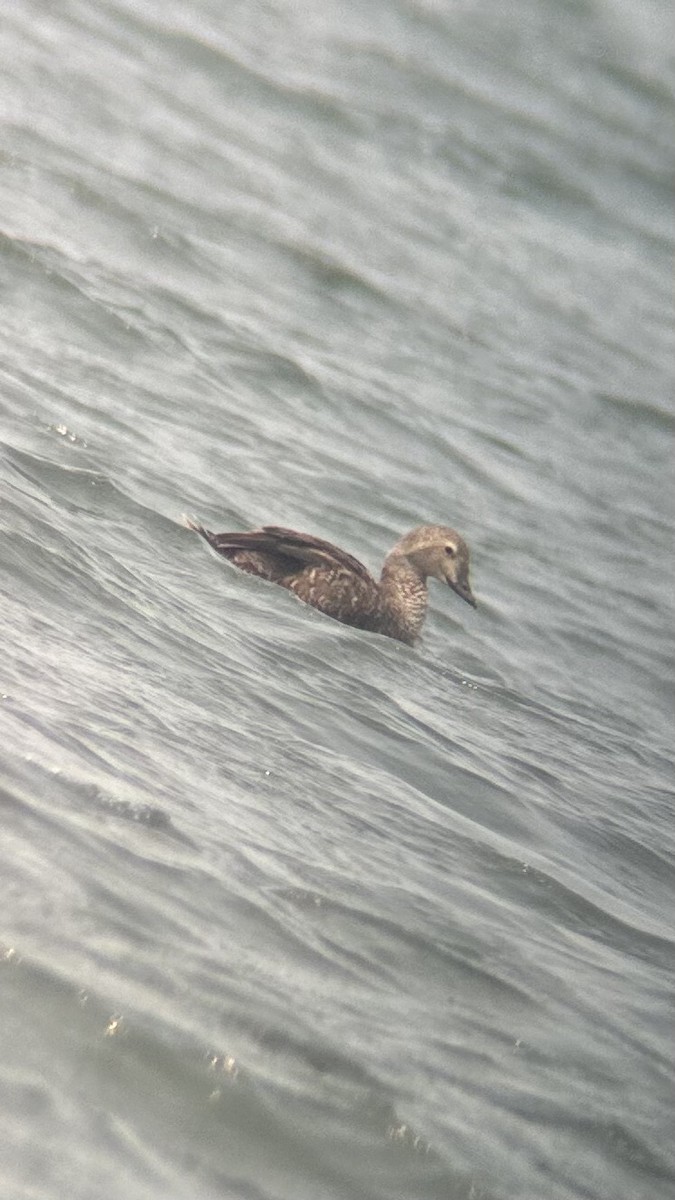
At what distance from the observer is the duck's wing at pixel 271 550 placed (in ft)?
29.0

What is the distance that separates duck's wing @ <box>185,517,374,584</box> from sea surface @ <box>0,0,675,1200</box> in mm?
111

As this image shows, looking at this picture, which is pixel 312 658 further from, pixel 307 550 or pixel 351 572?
pixel 351 572

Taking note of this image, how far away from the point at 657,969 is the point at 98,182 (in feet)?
32.6

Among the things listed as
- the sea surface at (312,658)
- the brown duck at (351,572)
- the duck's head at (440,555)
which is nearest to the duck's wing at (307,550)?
the brown duck at (351,572)

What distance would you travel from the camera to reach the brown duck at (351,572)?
889cm

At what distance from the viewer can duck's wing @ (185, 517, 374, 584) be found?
348 inches

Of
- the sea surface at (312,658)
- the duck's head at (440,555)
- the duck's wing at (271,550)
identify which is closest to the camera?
the sea surface at (312,658)

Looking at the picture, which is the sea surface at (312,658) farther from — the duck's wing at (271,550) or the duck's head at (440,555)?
the duck's head at (440,555)

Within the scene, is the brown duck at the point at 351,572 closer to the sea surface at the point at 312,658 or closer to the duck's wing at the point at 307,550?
the duck's wing at the point at 307,550

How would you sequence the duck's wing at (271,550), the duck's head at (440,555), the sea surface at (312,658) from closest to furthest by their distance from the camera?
the sea surface at (312,658) → the duck's wing at (271,550) → the duck's head at (440,555)

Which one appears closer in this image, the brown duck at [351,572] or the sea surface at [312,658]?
the sea surface at [312,658]

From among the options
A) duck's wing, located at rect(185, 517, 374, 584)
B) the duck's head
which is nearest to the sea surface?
duck's wing, located at rect(185, 517, 374, 584)

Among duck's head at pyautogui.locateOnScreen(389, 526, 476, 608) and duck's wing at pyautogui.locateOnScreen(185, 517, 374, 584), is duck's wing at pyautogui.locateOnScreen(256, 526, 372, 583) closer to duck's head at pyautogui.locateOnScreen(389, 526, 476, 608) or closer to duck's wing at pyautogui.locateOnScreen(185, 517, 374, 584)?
duck's wing at pyautogui.locateOnScreen(185, 517, 374, 584)

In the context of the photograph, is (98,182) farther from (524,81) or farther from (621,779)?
(524,81)
